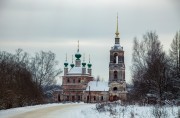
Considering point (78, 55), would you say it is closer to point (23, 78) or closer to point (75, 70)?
point (75, 70)

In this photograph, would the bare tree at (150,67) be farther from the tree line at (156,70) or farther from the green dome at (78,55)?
the green dome at (78,55)

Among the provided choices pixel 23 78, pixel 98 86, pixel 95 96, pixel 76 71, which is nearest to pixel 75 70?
pixel 76 71

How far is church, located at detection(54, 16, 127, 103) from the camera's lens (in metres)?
80.6

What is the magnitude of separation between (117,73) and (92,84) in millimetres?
6807

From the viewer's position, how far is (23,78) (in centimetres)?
4469

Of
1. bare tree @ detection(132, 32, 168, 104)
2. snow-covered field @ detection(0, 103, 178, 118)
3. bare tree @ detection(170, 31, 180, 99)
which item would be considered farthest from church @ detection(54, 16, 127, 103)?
snow-covered field @ detection(0, 103, 178, 118)

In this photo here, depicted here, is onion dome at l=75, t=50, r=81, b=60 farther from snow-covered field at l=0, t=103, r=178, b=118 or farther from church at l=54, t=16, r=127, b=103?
snow-covered field at l=0, t=103, r=178, b=118

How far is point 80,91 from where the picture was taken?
83.8 m

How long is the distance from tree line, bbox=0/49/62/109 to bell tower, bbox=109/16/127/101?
17.6 meters

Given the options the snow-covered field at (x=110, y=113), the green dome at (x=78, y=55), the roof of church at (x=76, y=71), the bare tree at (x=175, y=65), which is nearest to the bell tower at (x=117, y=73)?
the roof of church at (x=76, y=71)

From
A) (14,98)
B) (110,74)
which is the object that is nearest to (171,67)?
(14,98)

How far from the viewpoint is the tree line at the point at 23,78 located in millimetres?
36250

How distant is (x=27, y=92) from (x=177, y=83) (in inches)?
684

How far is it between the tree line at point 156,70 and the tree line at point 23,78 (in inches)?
440
